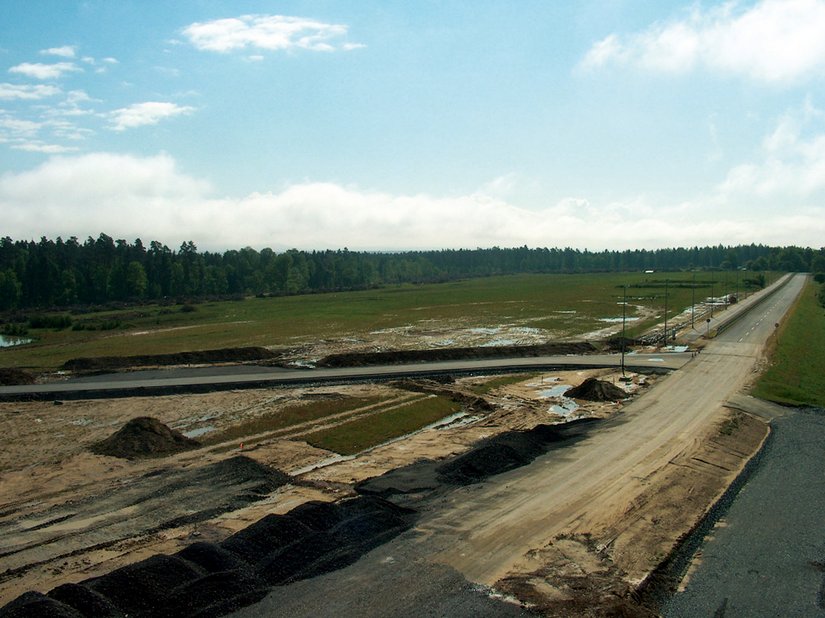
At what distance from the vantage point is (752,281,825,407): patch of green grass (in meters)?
46.9

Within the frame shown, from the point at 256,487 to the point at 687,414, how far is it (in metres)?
29.2

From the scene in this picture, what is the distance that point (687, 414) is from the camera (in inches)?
1631

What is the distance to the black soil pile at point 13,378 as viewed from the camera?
55.9 m

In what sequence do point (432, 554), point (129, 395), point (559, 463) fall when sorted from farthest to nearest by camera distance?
point (129, 395) → point (559, 463) → point (432, 554)

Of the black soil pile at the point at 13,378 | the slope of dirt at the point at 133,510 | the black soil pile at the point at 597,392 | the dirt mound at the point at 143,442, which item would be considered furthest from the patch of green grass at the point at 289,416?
the black soil pile at the point at 13,378

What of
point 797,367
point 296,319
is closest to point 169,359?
point 296,319

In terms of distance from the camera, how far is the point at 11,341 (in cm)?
9225

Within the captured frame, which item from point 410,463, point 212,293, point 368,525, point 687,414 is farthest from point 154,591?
point 212,293

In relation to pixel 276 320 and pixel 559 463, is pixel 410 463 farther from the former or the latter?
pixel 276 320

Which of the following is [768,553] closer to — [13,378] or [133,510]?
[133,510]

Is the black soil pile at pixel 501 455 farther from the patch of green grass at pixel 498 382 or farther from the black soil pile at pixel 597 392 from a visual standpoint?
the patch of green grass at pixel 498 382

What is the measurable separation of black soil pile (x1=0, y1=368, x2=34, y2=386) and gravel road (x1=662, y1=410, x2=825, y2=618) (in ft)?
191

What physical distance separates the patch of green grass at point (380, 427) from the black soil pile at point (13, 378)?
35.0m

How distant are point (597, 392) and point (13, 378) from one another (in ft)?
173
